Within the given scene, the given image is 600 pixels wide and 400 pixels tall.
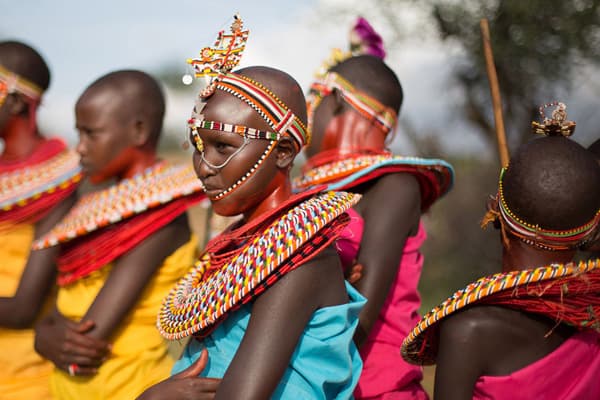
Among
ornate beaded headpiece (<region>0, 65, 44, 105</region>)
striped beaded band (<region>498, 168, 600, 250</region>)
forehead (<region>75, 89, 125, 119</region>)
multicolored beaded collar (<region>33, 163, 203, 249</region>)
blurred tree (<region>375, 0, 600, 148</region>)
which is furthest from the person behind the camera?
blurred tree (<region>375, 0, 600, 148</region>)

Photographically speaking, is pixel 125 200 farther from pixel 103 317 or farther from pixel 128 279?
pixel 103 317

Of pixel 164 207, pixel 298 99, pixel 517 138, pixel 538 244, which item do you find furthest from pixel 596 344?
pixel 517 138

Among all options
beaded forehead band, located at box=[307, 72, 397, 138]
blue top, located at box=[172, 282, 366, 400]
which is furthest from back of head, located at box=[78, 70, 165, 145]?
blue top, located at box=[172, 282, 366, 400]

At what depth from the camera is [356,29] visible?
13.9ft

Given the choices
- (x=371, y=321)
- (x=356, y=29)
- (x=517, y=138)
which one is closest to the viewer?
(x=371, y=321)

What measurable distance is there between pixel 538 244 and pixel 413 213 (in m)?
0.88

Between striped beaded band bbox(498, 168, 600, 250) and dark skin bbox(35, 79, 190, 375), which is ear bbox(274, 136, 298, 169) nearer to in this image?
striped beaded band bbox(498, 168, 600, 250)

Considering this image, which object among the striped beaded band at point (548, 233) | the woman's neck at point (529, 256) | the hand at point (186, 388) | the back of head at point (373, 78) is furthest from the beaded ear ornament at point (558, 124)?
the hand at point (186, 388)

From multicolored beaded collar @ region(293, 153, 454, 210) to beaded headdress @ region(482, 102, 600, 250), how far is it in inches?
31.2

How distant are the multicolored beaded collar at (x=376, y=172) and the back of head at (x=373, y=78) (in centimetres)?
30

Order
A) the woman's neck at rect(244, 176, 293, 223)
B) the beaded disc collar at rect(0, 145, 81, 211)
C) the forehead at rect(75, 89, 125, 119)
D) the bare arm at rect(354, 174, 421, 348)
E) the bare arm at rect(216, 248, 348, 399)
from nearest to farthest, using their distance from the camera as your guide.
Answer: the bare arm at rect(216, 248, 348, 399)
the woman's neck at rect(244, 176, 293, 223)
the bare arm at rect(354, 174, 421, 348)
the forehead at rect(75, 89, 125, 119)
the beaded disc collar at rect(0, 145, 81, 211)

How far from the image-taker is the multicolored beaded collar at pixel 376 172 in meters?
3.20

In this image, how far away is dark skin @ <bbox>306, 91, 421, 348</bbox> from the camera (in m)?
2.97

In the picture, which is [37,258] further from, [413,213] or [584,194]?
[584,194]
